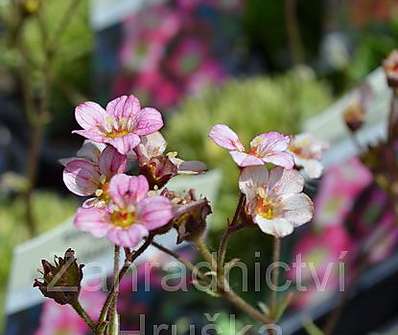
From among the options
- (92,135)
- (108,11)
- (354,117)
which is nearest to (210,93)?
(108,11)

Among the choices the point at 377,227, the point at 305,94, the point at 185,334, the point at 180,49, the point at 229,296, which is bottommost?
the point at 229,296

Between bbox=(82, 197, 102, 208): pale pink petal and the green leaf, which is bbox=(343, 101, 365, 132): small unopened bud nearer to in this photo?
the green leaf

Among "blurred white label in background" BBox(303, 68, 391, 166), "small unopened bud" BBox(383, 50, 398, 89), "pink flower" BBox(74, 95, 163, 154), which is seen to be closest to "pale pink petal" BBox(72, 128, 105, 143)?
"pink flower" BBox(74, 95, 163, 154)

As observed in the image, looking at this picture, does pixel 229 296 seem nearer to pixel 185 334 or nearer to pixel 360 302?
pixel 185 334

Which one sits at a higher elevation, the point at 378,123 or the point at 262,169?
the point at 378,123

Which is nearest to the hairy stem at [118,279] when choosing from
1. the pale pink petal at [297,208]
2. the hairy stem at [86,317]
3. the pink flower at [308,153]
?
the hairy stem at [86,317]

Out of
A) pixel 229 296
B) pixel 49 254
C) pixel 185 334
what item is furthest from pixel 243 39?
pixel 229 296
